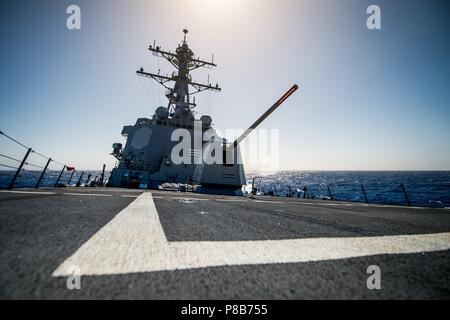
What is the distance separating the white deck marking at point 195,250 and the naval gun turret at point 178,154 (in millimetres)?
11247

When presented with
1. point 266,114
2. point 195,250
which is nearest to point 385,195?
point 266,114

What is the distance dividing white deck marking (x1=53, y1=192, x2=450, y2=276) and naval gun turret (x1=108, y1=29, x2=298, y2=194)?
11.2m

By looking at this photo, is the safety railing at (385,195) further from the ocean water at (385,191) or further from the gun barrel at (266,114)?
the gun barrel at (266,114)

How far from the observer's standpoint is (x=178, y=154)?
17.7m

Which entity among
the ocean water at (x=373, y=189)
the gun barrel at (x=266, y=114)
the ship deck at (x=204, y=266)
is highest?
the gun barrel at (x=266, y=114)

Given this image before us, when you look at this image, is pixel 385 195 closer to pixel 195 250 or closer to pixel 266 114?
pixel 266 114

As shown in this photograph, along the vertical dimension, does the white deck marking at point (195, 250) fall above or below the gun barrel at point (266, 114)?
below

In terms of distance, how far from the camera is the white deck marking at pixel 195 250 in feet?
2.79

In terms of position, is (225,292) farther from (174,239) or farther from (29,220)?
(29,220)

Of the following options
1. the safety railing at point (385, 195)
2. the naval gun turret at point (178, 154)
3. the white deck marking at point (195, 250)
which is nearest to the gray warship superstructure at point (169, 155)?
the naval gun turret at point (178, 154)

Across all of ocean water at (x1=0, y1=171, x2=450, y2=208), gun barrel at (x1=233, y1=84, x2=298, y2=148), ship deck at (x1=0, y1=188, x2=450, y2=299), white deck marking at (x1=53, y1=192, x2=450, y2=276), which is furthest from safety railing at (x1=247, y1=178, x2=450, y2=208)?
ship deck at (x1=0, y1=188, x2=450, y2=299)

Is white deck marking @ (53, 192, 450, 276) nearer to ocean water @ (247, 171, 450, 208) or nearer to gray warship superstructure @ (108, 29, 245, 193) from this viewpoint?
ocean water @ (247, 171, 450, 208)

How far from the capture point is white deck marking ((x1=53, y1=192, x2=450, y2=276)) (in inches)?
33.4

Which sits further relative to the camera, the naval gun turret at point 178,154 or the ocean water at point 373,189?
the ocean water at point 373,189
